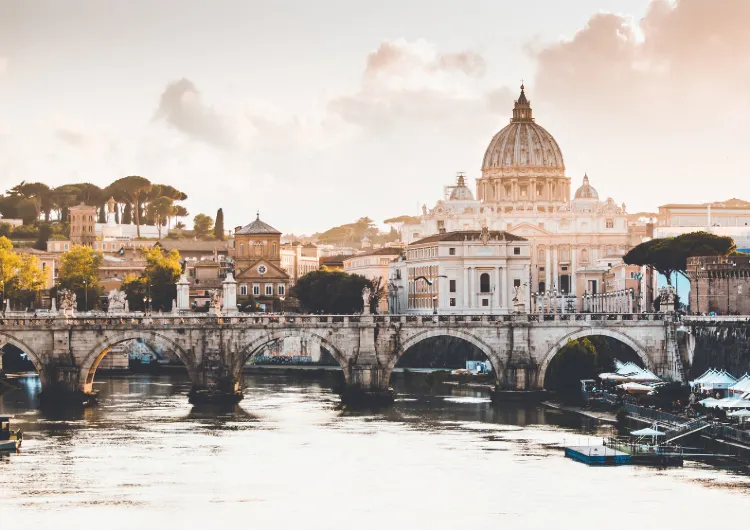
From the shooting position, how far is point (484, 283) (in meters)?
138

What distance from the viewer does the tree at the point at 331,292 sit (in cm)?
13088

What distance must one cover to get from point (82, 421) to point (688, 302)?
40938 millimetres

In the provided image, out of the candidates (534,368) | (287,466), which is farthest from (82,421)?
(534,368)

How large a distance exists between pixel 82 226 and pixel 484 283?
207 feet

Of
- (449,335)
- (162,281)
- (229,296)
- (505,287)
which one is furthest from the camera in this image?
(505,287)

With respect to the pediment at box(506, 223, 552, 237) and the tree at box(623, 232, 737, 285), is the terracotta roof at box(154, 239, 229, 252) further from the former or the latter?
the tree at box(623, 232, 737, 285)

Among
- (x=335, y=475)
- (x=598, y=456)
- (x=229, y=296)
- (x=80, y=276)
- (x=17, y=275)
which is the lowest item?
(x=335, y=475)


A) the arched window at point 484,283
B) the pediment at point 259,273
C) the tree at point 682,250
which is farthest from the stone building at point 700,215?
the tree at point 682,250

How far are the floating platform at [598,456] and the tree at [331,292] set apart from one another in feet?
223

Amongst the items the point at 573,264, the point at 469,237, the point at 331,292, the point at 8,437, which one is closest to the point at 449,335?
the point at 8,437

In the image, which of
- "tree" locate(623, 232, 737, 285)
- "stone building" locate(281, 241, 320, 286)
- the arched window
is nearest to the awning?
"tree" locate(623, 232, 737, 285)

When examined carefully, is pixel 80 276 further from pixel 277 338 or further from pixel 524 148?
pixel 524 148

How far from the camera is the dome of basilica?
7564 inches

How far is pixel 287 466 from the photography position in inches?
2415
